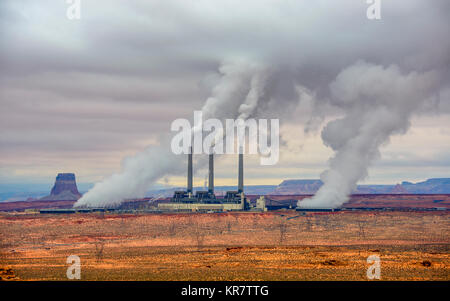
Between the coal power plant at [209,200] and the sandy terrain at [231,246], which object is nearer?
the sandy terrain at [231,246]

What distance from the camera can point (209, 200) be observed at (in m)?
187

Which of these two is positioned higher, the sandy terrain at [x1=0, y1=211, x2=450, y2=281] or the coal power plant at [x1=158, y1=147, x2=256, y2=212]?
the coal power plant at [x1=158, y1=147, x2=256, y2=212]

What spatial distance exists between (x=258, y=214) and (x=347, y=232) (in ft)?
114

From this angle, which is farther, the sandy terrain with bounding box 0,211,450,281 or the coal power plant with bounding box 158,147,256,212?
the coal power plant with bounding box 158,147,256,212

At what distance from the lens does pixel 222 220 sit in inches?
5669

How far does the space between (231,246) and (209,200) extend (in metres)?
89.4

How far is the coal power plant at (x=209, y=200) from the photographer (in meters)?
182

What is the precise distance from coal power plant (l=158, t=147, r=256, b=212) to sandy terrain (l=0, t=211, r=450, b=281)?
24862 millimetres

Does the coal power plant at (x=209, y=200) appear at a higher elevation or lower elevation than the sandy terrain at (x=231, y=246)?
higher

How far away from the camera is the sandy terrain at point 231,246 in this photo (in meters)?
62.4

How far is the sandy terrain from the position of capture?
6238 centimetres

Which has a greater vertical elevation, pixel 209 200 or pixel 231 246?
pixel 209 200

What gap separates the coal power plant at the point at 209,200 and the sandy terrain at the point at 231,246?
24862 mm
